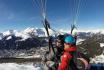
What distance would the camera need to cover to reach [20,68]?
4300cm

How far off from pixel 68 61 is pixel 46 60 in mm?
4297

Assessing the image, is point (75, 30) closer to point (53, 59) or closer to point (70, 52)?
point (53, 59)

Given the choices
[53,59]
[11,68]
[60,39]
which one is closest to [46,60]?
[53,59]

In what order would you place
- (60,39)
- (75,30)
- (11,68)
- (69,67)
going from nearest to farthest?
1. (69,67)
2. (60,39)
3. (75,30)
4. (11,68)

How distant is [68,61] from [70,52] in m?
0.49

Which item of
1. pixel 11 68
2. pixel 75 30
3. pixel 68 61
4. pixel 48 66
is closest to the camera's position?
pixel 68 61

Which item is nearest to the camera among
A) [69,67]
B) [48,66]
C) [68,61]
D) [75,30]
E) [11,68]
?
[68,61]

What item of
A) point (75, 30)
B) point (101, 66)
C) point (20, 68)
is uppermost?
point (75, 30)

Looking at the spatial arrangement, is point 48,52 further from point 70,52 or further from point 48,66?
point 70,52

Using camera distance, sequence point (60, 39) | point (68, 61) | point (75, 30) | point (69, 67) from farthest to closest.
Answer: point (75, 30)
point (60, 39)
point (69, 67)
point (68, 61)

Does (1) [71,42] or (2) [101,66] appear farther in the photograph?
(2) [101,66]

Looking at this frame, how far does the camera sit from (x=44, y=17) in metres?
13.9

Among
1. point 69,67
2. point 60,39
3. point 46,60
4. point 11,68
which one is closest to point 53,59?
point 46,60

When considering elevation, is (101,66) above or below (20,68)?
above
